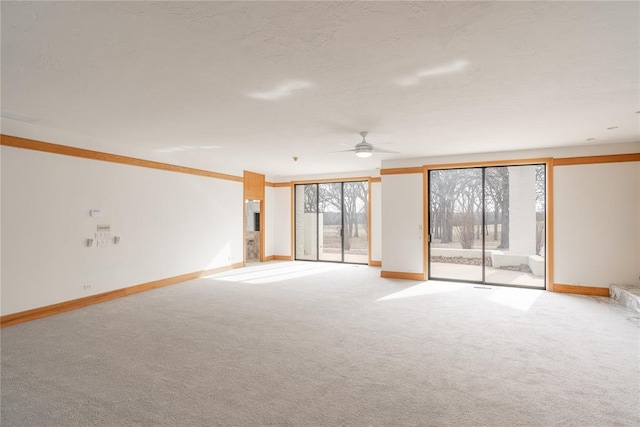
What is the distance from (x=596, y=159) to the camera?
595 centimetres

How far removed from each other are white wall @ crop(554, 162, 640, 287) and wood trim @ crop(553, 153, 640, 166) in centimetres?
7

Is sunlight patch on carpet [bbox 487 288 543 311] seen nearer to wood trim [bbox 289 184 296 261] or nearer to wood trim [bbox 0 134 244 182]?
wood trim [bbox 289 184 296 261]

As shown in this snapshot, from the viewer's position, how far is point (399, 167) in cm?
750

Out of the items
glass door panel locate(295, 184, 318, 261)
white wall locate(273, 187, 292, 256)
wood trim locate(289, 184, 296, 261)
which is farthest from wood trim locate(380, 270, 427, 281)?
white wall locate(273, 187, 292, 256)

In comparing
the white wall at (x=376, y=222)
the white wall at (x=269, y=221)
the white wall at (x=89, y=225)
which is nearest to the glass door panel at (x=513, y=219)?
the white wall at (x=376, y=222)

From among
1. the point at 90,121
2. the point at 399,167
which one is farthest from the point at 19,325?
the point at 399,167

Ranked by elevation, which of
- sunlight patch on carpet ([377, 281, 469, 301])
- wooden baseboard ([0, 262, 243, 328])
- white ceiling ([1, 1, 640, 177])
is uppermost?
white ceiling ([1, 1, 640, 177])

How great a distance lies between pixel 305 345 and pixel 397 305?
2.14m

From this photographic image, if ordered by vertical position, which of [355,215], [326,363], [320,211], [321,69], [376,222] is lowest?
[326,363]

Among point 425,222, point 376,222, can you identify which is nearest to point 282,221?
point 376,222

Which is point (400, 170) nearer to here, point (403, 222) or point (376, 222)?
point (403, 222)

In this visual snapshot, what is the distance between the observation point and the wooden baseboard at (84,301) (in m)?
4.41

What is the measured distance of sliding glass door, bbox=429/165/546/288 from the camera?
783cm

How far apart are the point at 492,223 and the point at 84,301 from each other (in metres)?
8.84
